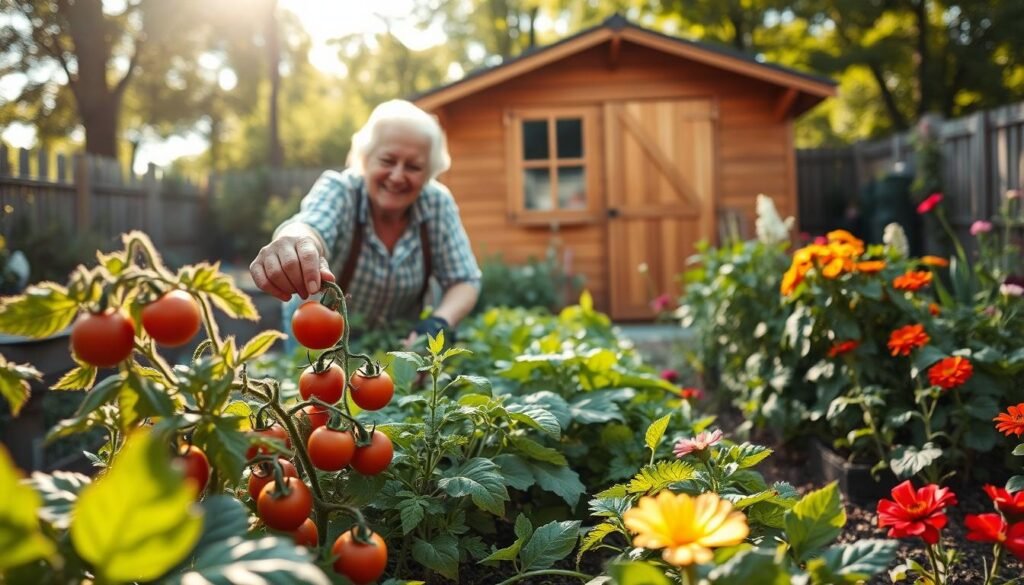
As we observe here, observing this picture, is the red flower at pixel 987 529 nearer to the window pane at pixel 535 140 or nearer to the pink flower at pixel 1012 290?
the pink flower at pixel 1012 290

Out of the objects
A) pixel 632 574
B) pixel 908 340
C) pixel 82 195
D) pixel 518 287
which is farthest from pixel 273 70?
pixel 632 574

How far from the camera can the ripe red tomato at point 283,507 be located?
96cm

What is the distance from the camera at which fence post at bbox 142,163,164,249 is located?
1195cm

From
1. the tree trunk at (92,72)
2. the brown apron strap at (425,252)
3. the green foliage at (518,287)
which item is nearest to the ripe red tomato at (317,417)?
the brown apron strap at (425,252)

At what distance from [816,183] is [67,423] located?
45.4 feet

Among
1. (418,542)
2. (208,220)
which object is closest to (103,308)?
(418,542)

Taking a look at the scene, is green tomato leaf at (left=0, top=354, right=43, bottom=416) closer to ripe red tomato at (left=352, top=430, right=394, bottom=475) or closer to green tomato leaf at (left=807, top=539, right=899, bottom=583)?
ripe red tomato at (left=352, top=430, right=394, bottom=475)

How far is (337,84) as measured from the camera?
33.5 metres

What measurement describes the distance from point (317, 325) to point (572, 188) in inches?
323

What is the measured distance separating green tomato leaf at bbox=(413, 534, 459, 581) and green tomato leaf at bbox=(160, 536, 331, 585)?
0.69m

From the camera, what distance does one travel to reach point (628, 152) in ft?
29.8

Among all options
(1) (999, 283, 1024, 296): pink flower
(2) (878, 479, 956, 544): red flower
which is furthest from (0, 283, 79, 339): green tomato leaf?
(1) (999, 283, 1024, 296): pink flower

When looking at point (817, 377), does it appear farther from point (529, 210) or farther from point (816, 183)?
point (816, 183)

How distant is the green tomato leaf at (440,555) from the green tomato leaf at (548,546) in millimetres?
117
